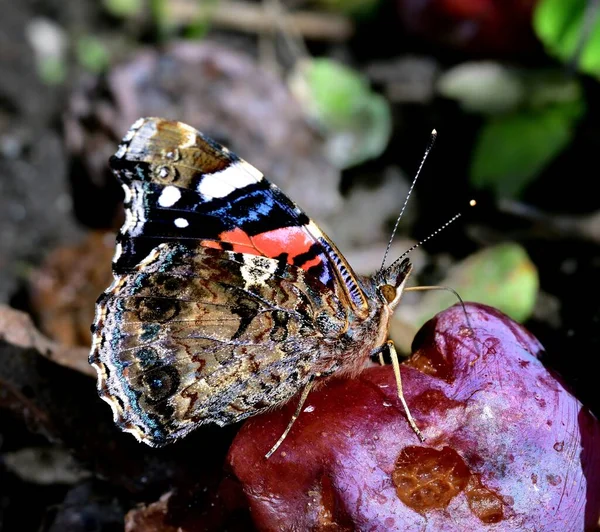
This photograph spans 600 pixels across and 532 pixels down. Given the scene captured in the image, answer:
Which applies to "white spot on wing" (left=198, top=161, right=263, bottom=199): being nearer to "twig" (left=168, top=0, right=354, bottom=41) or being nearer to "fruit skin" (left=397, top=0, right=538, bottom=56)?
"fruit skin" (left=397, top=0, right=538, bottom=56)

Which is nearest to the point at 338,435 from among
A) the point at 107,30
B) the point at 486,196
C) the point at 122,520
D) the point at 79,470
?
the point at 122,520

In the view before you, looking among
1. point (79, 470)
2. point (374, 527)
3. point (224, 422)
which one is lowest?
point (79, 470)

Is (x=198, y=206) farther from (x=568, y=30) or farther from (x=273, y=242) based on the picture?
(x=568, y=30)

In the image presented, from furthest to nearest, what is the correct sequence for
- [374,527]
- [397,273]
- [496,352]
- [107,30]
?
[107,30] → [397,273] → [496,352] → [374,527]

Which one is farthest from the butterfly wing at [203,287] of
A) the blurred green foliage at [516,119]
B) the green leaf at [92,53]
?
the green leaf at [92,53]

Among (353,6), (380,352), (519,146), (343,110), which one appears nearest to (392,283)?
(380,352)

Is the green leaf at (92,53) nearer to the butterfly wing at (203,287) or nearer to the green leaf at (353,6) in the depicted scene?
the green leaf at (353,6)

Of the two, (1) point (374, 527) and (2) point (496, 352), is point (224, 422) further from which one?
(2) point (496, 352)
